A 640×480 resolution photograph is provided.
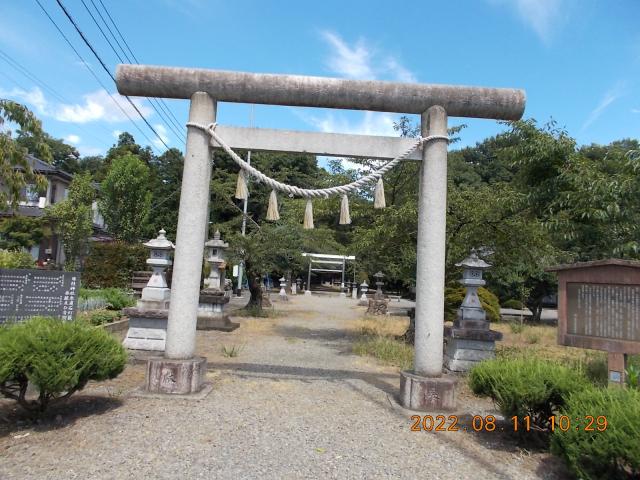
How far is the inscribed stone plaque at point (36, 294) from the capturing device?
7.47 meters

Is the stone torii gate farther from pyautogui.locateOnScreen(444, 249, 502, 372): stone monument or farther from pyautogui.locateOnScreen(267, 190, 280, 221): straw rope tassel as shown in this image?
pyautogui.locateOnScreen(444, 249, 502, 372): stone monument

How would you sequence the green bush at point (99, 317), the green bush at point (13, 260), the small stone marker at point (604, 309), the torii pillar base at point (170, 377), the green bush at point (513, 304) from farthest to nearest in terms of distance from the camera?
the green bush at point (513, 304) → the green bush at point (13, 260) → the green bush at point (99, 317) → the torii pillar base at point (170, 377) → the small stone marker at point (604, 309)

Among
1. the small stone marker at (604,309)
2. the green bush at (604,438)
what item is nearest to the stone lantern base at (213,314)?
the small stone marker at (604,309)

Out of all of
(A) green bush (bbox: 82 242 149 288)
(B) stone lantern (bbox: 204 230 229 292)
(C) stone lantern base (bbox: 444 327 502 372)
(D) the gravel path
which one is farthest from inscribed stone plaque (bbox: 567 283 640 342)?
(A) green bush (bbox: 82 242 149 288)

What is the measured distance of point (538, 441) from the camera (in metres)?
4.28

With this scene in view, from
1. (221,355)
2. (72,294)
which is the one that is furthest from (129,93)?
(221,355)

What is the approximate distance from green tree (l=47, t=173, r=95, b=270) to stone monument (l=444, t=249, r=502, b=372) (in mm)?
16117

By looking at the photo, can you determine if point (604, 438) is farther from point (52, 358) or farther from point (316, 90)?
point (316, 90)

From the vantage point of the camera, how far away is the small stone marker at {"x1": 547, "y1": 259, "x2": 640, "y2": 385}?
4.98m

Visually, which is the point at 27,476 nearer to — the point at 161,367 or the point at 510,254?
the point at 161,367

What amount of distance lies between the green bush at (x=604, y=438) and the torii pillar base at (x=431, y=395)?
5.77 feet

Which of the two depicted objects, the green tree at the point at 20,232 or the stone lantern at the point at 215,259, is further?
the green tree at the point at 20,232

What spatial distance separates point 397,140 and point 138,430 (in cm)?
454

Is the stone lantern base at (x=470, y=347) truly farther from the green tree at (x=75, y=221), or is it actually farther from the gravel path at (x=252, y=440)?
the green tree at (x=75, y=221)
